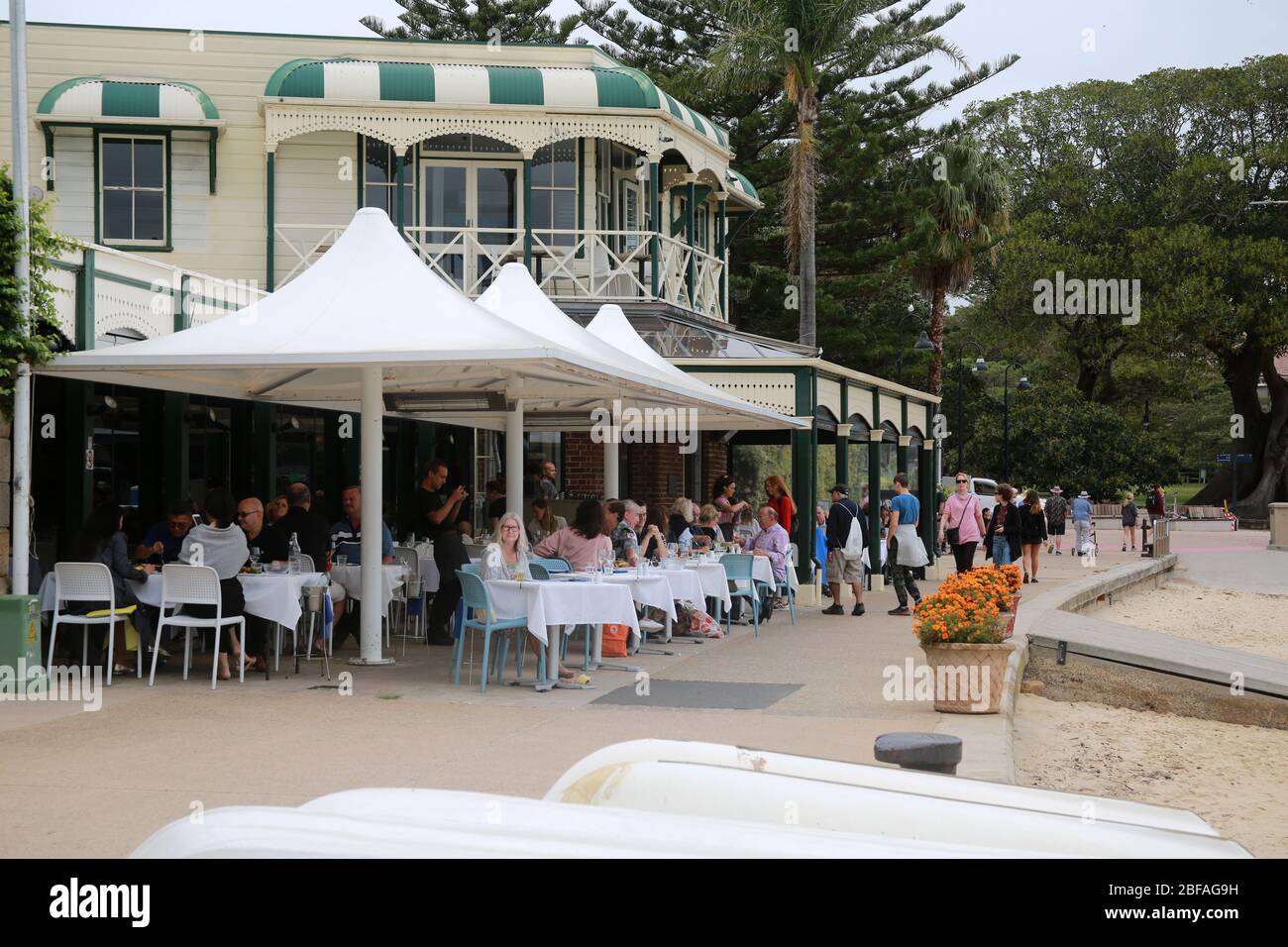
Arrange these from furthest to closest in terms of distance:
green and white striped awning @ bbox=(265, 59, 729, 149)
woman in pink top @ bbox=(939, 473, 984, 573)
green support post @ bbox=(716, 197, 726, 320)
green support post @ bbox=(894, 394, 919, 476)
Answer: green support post @ bbox=(716, 197, 726, 320) → green support post @ bbox=(894, 394, 919, 476) → green and white striped awning @ bbox=(265, 59, 729, 149) → woman in pink top @ bbox=(939, 473, 984, 573)

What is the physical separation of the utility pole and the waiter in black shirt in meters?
3.69

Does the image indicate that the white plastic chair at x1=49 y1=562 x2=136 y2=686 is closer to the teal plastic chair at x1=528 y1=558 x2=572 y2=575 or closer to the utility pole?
the utility pole

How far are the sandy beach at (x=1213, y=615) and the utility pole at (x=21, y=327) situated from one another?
14460 millimetres

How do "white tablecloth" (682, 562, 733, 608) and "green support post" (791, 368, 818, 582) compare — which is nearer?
"white tablecloth" (682, 562, 733, 608)

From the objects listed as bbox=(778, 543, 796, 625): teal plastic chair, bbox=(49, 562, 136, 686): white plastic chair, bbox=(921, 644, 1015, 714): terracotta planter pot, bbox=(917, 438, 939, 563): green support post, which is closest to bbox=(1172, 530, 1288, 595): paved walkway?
bbox=(917, 438, 939, 563): green support post

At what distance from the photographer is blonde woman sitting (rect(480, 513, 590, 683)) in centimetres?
1090

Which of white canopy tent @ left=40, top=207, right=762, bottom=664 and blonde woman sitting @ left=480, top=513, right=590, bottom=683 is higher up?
white canopy tent @ left=40, top=207, right=762, bottom=664

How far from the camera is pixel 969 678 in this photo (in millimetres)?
10055

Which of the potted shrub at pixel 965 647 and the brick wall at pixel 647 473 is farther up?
the brick wall at pixel 647 473

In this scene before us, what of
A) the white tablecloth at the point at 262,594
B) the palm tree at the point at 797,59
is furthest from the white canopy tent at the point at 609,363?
the palm tree at the point at 797,59

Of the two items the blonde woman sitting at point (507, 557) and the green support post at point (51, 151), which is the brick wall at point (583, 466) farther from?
the blonde woman sitting at point (507, 557)

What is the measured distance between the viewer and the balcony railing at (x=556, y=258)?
2161 centimetres

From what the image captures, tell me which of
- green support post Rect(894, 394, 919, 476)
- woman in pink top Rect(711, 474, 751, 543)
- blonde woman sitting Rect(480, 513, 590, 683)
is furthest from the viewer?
green support post Rect(894, 394, 919, 476)

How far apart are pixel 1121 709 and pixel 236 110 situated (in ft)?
52.7
